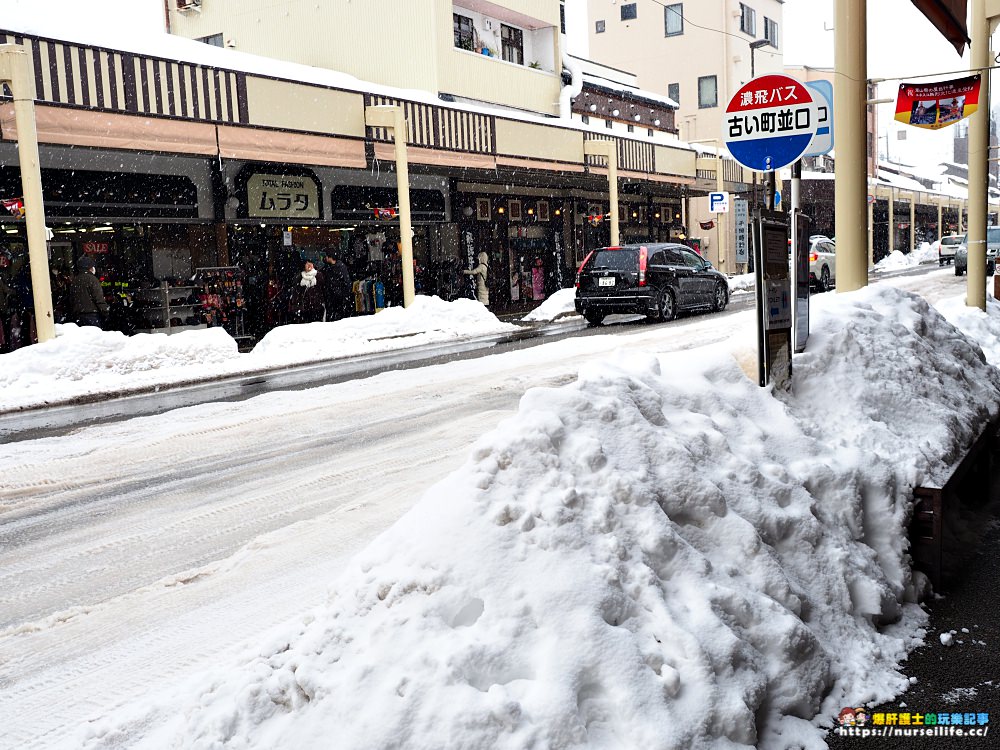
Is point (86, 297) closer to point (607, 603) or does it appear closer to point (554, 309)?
point (554, 309)

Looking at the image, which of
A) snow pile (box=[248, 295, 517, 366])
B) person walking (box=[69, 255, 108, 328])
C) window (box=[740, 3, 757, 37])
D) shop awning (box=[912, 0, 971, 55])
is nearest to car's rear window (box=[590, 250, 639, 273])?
snow pile (box=[248, 295, 517, 366])

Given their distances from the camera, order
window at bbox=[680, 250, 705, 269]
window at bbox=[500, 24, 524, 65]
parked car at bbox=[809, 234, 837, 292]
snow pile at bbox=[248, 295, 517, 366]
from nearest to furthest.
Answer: snow pile at bbox=[248, 295, 517, 366] < window at bbox=[680, 250, 705, 269] < parked car at bbox=[809, 234, 837, 292] < window at bbox=[500, 24, 524, 65]

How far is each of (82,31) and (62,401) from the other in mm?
8699

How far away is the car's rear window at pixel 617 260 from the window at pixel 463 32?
42.7ft

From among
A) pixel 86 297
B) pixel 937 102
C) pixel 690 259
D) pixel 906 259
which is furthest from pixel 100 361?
pixel 906 259

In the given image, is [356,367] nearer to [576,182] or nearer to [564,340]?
[564,340]

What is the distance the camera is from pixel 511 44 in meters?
31.8

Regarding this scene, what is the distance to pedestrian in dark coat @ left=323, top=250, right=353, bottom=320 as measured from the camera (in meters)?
21.5

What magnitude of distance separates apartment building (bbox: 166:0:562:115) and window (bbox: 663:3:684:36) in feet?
63.2

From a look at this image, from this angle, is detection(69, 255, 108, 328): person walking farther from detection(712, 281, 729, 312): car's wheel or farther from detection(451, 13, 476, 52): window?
detection(451, 13, 476, 52): window

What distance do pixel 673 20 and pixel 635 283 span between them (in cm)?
3609

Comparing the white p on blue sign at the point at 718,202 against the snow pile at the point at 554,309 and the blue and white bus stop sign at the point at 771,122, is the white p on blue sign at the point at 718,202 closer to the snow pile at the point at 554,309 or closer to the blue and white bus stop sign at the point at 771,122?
the snow pile at the point at 554,309

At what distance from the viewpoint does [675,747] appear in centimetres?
275

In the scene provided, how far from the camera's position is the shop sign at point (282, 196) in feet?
64.0
